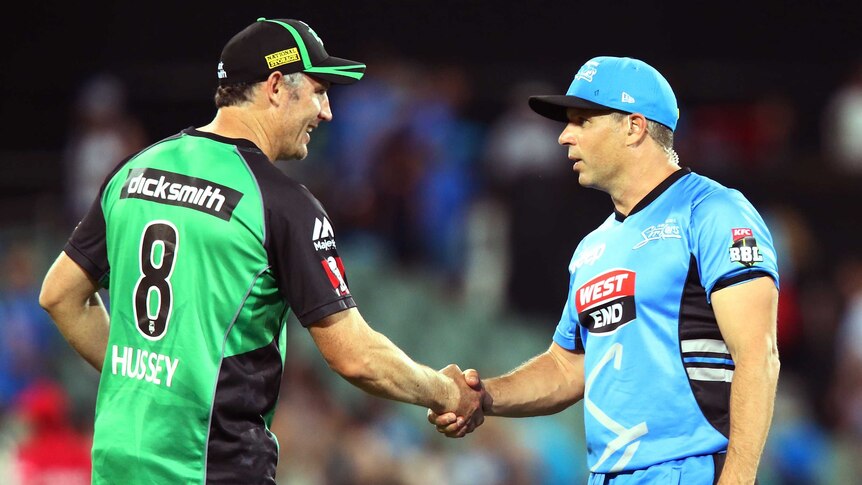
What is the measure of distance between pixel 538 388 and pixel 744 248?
1.34 metres

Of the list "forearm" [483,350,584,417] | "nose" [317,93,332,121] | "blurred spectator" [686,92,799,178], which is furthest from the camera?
"blurred spectator" [686,92,799,178]

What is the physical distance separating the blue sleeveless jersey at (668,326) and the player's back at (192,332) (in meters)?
1.26

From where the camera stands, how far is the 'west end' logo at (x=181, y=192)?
15.2 ft

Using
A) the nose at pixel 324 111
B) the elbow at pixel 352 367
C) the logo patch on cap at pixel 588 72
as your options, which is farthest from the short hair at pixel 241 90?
the logo patch on cap at pixel 588 72

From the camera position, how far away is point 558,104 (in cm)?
521

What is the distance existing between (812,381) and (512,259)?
297 cm

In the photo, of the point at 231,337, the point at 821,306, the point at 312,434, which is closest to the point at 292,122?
the point at 231,337

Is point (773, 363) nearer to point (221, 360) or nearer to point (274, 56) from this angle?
point (221, 360)

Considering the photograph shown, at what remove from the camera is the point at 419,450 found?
35.7 feet

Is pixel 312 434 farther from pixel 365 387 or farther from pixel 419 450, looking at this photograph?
pixel 365 387

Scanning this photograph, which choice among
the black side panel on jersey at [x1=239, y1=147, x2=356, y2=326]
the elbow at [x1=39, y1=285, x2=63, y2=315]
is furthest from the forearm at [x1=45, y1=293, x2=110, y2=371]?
the black side panel on jersey at [x1=239, y1=147, x2=356, y2=326]

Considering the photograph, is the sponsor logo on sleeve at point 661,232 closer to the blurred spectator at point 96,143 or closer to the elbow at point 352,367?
the elbow at point 352,367

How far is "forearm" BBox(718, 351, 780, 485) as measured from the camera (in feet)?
14.9

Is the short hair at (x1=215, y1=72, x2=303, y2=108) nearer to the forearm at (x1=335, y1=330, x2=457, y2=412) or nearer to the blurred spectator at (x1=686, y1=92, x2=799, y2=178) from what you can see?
the forearm at (x1=335, y1=330, x2=457, y2=412)
